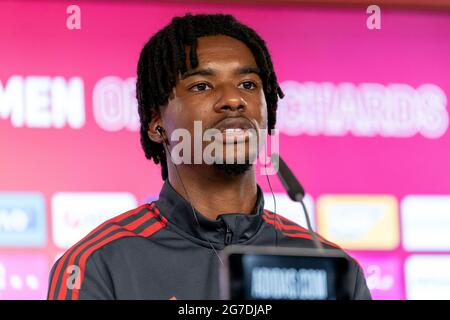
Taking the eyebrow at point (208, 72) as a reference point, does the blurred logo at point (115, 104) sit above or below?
above

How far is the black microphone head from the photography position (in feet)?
3.64

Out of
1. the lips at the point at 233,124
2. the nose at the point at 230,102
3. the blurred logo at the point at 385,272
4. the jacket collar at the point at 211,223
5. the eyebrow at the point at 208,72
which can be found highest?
the eyebrow at the point at 208,72

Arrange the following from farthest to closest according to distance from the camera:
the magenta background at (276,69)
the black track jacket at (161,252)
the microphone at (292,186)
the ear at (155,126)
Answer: the magenta background at (276,69)
the ear at (155,126)
the black track jacket at (161,252)
the microphone at (292,186)

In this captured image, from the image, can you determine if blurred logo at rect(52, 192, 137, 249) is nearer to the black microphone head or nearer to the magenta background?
the magenta background

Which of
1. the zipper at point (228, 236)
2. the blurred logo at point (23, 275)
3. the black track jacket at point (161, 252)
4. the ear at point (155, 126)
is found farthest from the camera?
the blurred logo at point (23, 275)

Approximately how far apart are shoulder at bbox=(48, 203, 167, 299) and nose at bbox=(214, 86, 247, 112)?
0.22 metres

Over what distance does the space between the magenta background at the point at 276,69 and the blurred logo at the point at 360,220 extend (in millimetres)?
29

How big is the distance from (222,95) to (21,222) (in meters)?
1.02

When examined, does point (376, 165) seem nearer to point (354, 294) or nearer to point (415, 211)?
point (415, 211)

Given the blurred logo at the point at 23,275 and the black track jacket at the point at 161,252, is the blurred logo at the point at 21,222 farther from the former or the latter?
the black track jacket at the point at 161,252

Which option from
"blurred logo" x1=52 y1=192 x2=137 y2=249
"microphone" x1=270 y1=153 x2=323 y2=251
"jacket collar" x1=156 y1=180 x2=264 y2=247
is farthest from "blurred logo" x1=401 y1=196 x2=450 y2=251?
"microphone" x1=270 y1=153 x2=323 y2=251

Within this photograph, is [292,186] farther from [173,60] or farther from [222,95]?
[173,60]

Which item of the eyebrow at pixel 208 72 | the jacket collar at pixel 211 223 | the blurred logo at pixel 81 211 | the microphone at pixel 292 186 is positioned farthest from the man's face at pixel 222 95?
the blurred logo at pixel 81 211

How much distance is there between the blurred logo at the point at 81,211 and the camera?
2406 mm
